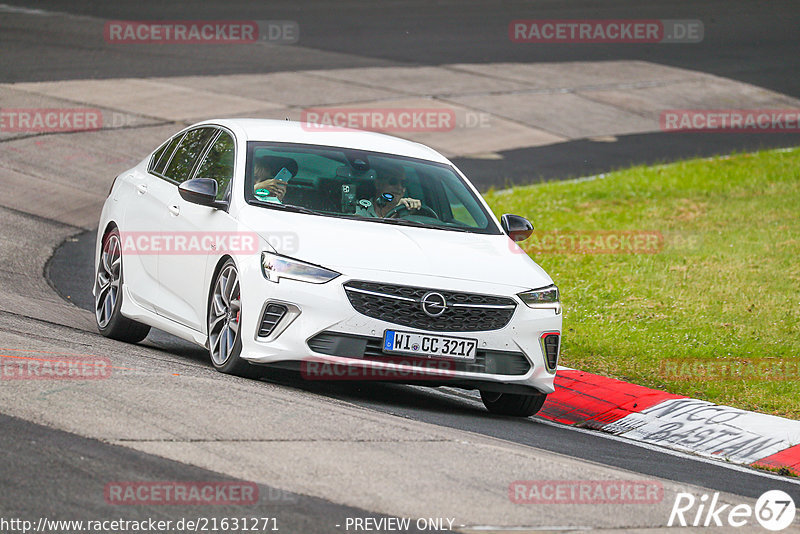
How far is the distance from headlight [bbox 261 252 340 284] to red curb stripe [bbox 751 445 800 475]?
305 centimetres

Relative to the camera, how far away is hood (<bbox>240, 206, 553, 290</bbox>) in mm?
7930

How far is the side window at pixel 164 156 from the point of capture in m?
9.98

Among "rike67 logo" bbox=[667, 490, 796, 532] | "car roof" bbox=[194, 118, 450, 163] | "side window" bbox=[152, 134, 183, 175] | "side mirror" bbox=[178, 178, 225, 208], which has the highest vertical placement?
"car roof" bbox=[194, 118, 450, 163]

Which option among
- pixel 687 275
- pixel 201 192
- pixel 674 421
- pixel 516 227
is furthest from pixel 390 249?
pixel 687 275

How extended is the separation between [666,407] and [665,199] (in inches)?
392

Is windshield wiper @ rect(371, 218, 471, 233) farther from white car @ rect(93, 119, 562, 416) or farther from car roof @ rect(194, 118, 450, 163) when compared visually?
car roof @ rect(194, 118, 450, 163)

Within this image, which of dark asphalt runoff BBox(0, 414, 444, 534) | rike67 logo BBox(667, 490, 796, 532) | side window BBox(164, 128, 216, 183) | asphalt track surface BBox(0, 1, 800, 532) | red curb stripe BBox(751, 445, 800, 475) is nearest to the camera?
dark asphalt runoff BBox(0, 414, 444, 534)

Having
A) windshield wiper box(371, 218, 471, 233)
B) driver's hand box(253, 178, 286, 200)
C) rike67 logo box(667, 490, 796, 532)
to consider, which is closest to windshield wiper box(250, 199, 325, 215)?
driver's hand box(253, 178, 286, 200)

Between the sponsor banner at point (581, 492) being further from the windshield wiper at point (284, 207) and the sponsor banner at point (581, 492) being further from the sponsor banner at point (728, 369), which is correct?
the sponsor banner at point (728, 369)

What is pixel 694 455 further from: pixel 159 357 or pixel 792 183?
pixel 792 183

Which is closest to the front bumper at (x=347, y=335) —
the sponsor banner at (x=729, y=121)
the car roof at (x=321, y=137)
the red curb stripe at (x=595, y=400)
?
the red curb stripe at (x=595, y=400)

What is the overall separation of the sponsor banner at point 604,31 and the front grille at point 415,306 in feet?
90.1

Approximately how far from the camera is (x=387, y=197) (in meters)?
9.06

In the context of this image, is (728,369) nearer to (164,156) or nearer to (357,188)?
(357,188)
